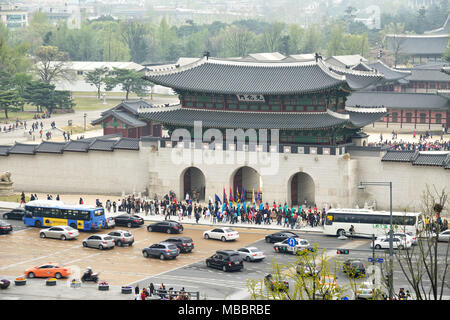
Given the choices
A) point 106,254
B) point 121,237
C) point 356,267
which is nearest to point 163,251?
→ point 106,254

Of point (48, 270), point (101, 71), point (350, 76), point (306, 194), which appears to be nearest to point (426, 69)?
point (101, 71)

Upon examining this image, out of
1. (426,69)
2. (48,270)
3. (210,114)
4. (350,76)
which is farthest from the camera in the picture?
(426,69)

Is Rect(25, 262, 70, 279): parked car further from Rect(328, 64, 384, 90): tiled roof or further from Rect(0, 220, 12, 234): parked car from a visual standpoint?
Rect(328, 64, 384, 90): tiled roof

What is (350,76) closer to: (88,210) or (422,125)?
(88,210)

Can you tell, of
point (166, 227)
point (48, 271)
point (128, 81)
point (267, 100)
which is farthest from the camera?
point (128, 81)

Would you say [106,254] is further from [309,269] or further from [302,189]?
[302,189]
